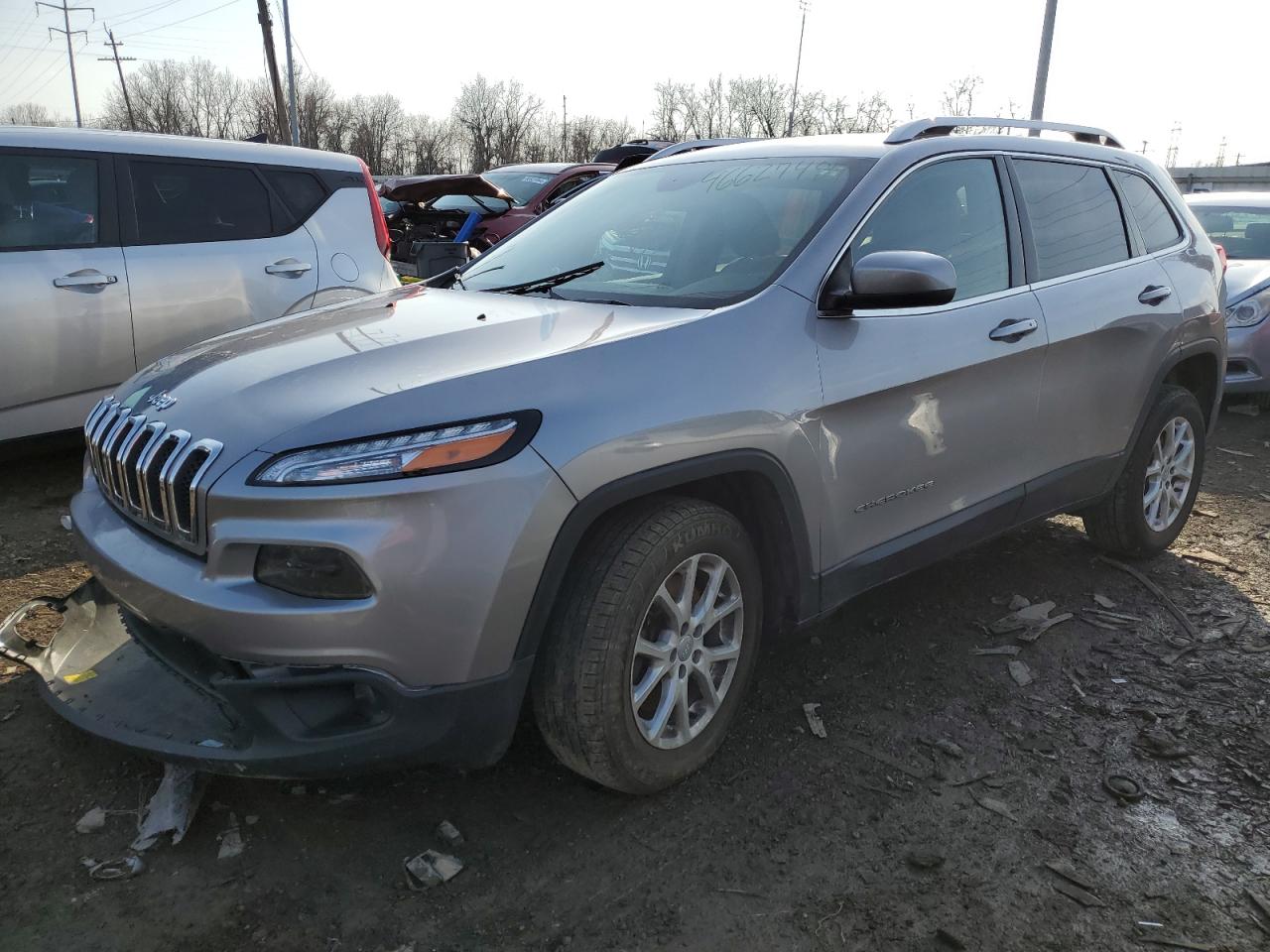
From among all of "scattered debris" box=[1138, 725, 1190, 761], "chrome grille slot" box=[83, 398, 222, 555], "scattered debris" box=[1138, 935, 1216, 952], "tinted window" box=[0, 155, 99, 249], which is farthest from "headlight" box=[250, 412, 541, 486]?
"tinted window" box=[0, 155, 99, 249]

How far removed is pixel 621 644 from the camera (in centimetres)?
236

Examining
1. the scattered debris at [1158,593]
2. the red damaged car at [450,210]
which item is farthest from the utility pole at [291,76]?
→ the scattered debris at [1158,593]

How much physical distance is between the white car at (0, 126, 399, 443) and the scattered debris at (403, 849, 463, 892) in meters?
3.53

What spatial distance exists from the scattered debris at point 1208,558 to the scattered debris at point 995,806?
251cm

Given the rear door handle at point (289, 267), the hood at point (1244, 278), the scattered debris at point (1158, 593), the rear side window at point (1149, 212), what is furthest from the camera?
the hood at point (1244, 278)

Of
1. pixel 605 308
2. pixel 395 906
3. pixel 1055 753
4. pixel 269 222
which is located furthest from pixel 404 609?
pixel 269 222

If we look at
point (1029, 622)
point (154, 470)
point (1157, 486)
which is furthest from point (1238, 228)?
point (154, 470)

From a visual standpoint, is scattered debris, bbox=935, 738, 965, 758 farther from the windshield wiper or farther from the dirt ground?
the windshield wiper

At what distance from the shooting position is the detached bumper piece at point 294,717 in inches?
85.4

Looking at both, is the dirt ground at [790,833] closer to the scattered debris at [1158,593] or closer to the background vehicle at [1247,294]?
the scattered debris at [1158,593]

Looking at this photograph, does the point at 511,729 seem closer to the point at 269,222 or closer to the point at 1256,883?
the point at 1256,883

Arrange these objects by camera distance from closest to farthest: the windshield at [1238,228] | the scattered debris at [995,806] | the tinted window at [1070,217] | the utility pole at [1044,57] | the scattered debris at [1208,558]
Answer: the scattered debris at [995,806], the tinted window at [1070,217], the scattered debris at [1208,558], the windshield at [1238,228], the utility pole at [1044,57]

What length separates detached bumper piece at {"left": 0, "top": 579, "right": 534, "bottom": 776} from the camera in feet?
7.11

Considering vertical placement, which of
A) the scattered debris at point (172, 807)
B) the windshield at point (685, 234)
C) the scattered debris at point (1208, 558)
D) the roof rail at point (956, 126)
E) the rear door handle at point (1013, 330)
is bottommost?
the scattered debris at point (1208, 558)
